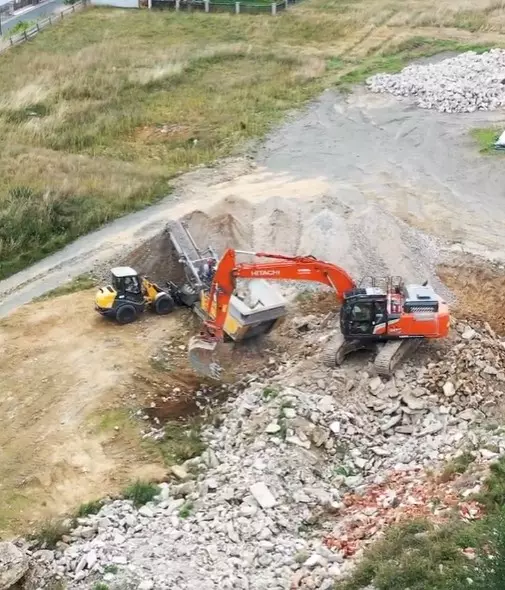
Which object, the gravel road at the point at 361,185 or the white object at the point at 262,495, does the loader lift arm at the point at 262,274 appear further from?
the white object at the point at 262,495

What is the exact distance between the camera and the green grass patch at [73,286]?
71.4 feet

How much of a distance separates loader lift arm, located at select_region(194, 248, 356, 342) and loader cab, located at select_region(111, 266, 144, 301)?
2.77 m

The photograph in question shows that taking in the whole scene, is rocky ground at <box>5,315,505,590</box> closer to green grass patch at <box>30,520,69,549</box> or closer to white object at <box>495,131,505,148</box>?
green grass patch at <box>30,520,69,549</box>

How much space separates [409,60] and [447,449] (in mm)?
29229

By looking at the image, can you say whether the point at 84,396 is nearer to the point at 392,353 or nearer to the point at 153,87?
the point at 392,353

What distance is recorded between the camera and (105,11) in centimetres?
5331

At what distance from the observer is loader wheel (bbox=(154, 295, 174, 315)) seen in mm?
20000

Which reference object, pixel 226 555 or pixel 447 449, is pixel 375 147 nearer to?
pixel 447 449

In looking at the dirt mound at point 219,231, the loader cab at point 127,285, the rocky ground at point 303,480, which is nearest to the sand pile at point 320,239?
the dirt mound at point 219,231

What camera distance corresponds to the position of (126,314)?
19797mm

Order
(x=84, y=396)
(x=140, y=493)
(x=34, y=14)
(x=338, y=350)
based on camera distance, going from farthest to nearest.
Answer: (x=34, y=14) → (x=338, y=350) → (x=84, y=396) → (x=140, y=493)

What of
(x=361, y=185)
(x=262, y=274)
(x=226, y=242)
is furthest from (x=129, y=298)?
(x=361, y=185)

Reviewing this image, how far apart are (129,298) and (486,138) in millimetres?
16478

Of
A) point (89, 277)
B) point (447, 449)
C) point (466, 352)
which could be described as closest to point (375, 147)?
point (89, 277)
